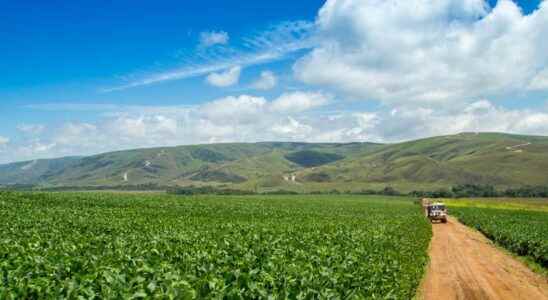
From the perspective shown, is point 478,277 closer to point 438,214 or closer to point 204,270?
point 204,270

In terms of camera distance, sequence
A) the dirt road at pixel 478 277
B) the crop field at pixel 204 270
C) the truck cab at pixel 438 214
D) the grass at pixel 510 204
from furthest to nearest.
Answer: the grass at pixel 510 204
the truck cab at pixel 438 214
the dirt road at pixel 478 277
the crop field at pixel 204 270

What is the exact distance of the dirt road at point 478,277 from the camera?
20.3m

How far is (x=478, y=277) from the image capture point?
23844 millimetres

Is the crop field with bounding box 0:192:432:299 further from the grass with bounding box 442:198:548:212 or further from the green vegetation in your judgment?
the green vegetation

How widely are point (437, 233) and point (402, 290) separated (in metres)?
36.0

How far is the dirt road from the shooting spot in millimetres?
20281

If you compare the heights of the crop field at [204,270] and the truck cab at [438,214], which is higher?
the crop field at [204,270]

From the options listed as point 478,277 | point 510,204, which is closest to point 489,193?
point 510,204

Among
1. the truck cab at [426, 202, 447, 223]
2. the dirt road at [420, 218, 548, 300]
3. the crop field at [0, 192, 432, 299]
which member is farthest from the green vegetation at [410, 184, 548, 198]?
the crop field at [0, 192, 432, 299]

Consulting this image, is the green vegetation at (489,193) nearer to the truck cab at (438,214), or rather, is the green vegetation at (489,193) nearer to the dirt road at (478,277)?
the truck cab at (438,214)

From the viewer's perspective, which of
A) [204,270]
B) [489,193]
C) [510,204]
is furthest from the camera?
[489,193]

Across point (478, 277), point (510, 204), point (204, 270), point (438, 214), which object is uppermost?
point (204, 270)

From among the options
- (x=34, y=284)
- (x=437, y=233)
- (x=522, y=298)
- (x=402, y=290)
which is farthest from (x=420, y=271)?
(x=437, y=233)

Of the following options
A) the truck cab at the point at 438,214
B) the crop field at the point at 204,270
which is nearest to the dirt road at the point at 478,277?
the crop field at the point at 204,270
